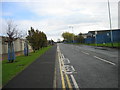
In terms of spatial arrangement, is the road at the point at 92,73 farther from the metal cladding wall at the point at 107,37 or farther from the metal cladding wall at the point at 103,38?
the metal cladding wall at the point at 103,38

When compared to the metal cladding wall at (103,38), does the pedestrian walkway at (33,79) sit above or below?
below

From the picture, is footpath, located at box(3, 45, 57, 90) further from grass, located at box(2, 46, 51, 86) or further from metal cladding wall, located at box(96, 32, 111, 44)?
metal cladding wall, located at box(96, 32, 111, 44)

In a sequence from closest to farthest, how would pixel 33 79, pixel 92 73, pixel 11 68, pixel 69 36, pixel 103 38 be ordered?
1. pixel 33 79
2. pixel 92 73
3. pixel 11 68
4. pixel 103 38
5. pixel 69 36

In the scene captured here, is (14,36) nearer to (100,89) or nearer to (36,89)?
(36,89)

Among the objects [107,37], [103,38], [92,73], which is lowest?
[92,73]

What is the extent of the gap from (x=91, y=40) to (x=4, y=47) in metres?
49.2

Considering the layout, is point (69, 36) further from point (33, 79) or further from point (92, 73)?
point (33, 79)

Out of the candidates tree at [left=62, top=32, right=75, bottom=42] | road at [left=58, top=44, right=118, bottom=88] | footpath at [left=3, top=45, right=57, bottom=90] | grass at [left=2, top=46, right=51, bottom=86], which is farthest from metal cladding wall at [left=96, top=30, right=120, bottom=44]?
tree at [left=62, top=32, right=75, bottom=42]

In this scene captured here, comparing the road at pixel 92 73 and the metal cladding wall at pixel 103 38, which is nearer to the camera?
the road at pixel 92 73

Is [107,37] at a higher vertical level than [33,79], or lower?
higher

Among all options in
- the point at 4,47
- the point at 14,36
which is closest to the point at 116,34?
the point at 4,47

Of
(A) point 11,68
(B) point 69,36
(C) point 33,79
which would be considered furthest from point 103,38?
(B) point 69,36

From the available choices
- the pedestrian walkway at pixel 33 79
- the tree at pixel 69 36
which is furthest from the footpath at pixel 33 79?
the tree at pixel 69 36

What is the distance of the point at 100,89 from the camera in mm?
5957
